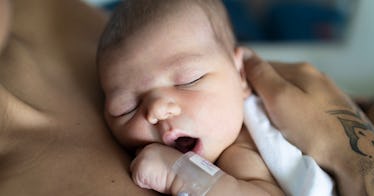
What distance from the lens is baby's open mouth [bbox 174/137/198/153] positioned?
2.96 feet

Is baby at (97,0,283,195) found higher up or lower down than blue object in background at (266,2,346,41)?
higher up

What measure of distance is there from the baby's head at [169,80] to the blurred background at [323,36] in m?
1.68

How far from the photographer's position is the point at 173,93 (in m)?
0.90

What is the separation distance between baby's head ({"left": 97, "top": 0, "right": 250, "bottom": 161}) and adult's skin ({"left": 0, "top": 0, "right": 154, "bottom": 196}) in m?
0.07

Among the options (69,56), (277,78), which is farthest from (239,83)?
(69,56)

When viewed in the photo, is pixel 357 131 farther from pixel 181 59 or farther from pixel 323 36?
pixel 323 36

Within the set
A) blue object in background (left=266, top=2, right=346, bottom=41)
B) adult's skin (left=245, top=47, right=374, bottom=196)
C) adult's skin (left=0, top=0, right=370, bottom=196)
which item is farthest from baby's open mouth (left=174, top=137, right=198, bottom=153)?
blue object in background (left=266, top=2, right=346, bottom=41)

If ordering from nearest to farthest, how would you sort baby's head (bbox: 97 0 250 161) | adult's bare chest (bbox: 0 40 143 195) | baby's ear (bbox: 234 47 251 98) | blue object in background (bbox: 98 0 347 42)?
adult's bare chest (bbox: 0 40 143 195), baby's head (bbox: 97 0 250 161), baby's ear (bbox: 234 47 251 98), blue object in background (bbox: 98 0 347 42)

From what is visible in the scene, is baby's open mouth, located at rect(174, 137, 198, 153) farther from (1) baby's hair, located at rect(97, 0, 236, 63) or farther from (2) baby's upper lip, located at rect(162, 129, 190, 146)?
(1) baby's hair, located at rect(97, 0, 236, 63)

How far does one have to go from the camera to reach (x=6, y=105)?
2.79ft

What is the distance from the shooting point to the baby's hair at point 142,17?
964mm

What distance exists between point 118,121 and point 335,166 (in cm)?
45

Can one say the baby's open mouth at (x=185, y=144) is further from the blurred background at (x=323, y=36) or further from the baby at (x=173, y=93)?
the blurred background at (x=323, y=36)

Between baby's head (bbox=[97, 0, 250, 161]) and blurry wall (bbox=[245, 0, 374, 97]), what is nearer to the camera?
baby's head (bbox=[97, 0, 250, 161])
